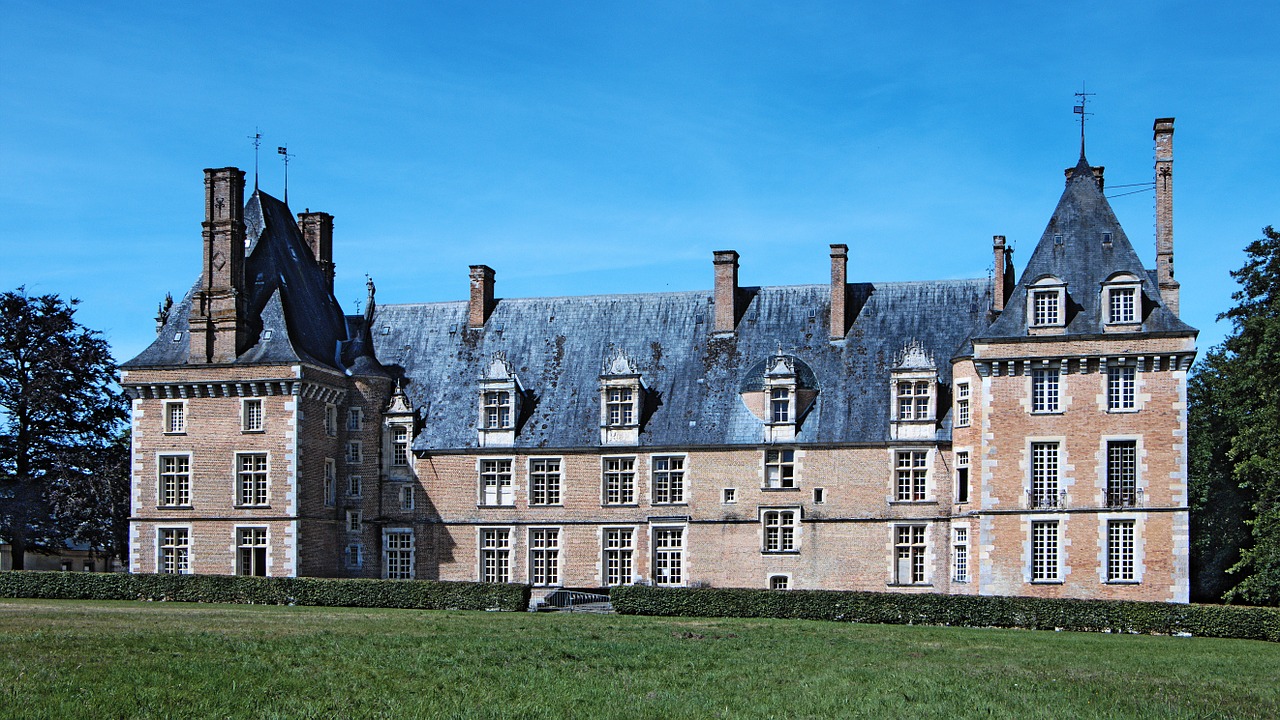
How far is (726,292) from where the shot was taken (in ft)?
160

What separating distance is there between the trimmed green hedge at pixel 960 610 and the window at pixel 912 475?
303 inches

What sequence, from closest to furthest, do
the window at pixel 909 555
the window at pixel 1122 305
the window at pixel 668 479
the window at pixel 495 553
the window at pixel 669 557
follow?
the window at pixel 1122 305 < the window at pixel 909 555 < the window at pixel 669 557 < the window at pixel 668 479 < the window at pixel 495 553

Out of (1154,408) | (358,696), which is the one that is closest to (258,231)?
(1154,408)

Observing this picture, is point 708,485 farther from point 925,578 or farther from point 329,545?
point 329,545

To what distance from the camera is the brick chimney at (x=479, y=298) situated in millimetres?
51406

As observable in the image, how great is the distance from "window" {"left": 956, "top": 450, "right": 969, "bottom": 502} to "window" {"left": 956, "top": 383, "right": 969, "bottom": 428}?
895 millimetres

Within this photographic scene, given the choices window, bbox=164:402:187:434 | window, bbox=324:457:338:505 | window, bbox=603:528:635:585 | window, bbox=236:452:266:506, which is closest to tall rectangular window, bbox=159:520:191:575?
window, bbox=236:452:266:506

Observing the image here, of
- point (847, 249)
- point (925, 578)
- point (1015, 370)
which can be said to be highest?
point (847, 249)

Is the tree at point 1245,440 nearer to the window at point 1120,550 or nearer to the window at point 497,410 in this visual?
the window at point 1120,550

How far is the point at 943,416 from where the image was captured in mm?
44281

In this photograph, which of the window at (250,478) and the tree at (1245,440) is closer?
the tree at (1245,440)

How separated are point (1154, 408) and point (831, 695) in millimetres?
22807

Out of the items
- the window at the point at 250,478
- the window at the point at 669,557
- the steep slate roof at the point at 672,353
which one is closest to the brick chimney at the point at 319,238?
the steep slate roof at the point at 672,353

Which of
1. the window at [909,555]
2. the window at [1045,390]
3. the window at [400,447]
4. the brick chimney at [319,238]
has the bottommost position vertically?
the window at [909,555]
